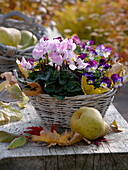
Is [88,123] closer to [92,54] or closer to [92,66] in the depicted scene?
[92,66]

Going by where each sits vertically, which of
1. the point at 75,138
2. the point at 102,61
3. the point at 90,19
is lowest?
the point at 90,19

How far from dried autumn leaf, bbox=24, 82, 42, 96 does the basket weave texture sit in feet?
0.09

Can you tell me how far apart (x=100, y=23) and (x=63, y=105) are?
433cm

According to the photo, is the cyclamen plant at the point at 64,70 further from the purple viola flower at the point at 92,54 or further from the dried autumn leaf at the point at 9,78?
the dried autumn leaf at the point at 9,78

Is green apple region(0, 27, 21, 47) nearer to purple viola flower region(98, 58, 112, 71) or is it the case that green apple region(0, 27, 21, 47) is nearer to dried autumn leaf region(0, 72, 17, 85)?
dried autumn leaf region(0, 72, 17, 85)

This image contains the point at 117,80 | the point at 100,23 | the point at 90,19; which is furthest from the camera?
the point at 90,19

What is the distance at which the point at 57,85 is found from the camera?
5.25ft

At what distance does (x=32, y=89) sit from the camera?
164 centimetres

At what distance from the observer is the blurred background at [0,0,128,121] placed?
4.69 metres

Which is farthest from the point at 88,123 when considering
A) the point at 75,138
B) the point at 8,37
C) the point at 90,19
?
the point at 90,19

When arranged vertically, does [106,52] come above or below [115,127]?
above

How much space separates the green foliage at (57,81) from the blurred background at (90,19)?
102 inches

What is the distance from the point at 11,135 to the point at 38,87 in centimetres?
26

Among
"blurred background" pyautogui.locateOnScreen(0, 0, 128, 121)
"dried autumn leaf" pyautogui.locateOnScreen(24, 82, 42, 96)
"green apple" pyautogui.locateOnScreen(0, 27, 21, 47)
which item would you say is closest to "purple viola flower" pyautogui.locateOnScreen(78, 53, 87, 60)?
"dried autumn leaf" pyautogui.locateOnScreen(24, 82, 42, 96)
